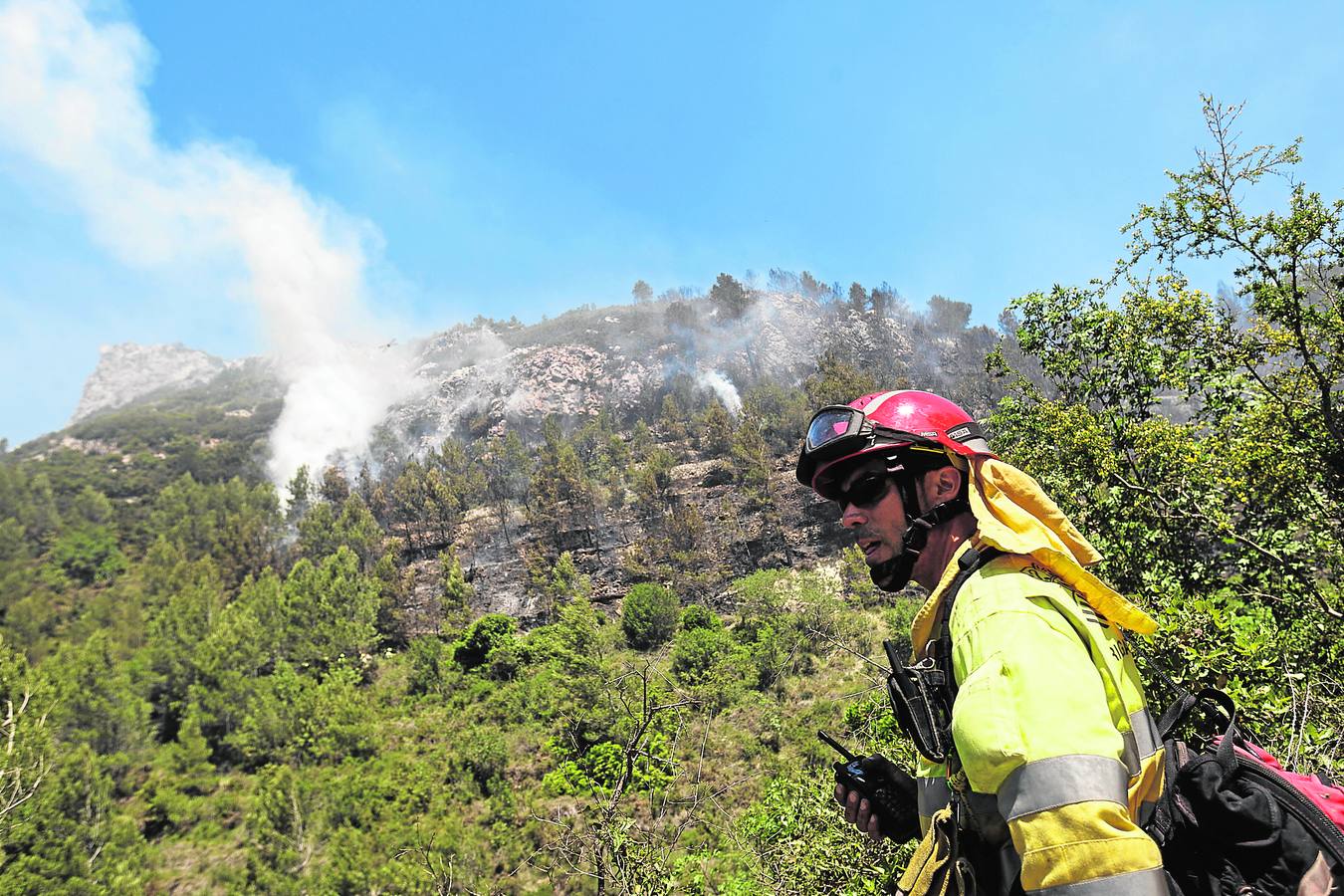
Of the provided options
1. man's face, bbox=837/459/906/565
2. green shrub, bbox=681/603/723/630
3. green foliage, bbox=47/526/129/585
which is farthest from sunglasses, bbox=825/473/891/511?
green foliage, bbox=47/526/129/585

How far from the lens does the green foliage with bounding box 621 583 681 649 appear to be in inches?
1262

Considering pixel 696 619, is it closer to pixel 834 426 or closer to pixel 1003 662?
pixel 834 426

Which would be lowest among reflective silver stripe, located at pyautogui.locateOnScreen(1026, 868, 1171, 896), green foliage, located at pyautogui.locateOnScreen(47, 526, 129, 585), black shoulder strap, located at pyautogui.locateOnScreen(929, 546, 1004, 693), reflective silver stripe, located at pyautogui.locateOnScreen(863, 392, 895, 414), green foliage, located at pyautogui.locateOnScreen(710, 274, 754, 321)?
reflective silver stripe, located at pyautogui.locateOnScreen(1026, 868, 1171, 896)

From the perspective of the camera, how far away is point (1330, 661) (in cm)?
495

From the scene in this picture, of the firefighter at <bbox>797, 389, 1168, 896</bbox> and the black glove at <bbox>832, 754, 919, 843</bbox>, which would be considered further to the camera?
the black glove at <bbox>832, 754, 919, 843</bbox>

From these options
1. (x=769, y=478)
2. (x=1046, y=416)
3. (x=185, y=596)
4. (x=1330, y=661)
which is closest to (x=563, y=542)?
(x=769, y=478)

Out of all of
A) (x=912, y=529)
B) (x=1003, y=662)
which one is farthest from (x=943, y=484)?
(x=1003, y=662)

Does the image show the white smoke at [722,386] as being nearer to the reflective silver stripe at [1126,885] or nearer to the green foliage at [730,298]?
the green foliage at [730,298]

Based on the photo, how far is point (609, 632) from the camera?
3139cm

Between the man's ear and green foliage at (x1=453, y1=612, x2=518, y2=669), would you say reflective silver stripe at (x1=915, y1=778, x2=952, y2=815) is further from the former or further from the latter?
green foliage at (x1=453, y1=612, x2=518, y2=669)

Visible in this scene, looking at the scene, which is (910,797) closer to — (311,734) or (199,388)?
(311,734)

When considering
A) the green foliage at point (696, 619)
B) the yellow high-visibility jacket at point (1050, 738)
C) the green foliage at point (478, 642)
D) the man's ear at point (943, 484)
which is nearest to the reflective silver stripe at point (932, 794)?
the yellow high-visibility jacket at point (1050, 738)

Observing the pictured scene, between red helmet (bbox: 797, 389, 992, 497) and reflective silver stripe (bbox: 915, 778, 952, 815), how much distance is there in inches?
32.3

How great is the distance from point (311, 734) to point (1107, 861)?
28.8m
